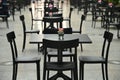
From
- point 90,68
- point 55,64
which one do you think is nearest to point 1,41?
point 90,68

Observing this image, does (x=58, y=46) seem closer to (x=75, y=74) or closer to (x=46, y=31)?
(x=75, y=74)

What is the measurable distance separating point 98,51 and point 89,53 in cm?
40

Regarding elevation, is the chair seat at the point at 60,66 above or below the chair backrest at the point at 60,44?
below

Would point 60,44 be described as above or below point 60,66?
above

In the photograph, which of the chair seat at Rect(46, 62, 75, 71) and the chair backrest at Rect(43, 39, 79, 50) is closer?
the chair backrest at Rect(43, 39, 79, 50)

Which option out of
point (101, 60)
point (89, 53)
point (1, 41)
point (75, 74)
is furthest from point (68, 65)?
point (1, 41)

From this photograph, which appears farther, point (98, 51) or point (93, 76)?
point (98, 51)

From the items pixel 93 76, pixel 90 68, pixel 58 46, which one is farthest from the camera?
pixel 90 68

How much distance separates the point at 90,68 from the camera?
781 cm

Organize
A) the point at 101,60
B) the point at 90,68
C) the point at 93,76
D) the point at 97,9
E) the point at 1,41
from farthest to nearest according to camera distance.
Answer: the point at 97,9 → the point at 1,41 → the point at 90,68 → the point at 93,76 → the point at 101,60

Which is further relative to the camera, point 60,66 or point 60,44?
point 60,66

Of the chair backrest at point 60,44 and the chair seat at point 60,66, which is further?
the chair seat at point 60,66

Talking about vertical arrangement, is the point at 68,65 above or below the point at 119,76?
above

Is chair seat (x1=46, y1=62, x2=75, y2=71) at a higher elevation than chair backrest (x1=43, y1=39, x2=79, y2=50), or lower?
lower
